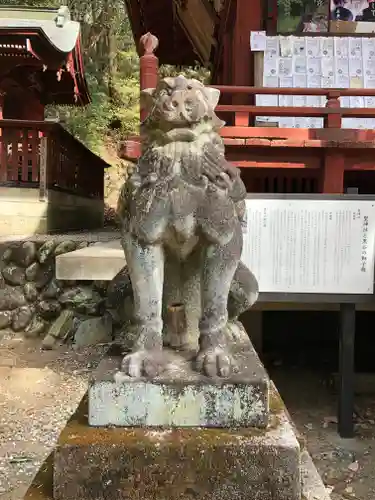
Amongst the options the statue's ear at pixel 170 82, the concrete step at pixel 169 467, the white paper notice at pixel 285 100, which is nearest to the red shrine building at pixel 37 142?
the white paper notice at pixel 285 100

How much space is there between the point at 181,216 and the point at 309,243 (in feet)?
10.3

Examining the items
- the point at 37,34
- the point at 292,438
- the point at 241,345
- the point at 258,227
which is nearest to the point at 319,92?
the point at 258,227

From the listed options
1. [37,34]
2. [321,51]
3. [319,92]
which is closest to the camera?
[319,92]

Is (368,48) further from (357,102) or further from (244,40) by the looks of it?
(244,40)

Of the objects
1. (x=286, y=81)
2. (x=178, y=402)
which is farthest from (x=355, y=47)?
(x=178, y=402)

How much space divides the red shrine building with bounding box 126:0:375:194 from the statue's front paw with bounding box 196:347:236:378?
378 cm

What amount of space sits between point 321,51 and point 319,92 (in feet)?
6.30

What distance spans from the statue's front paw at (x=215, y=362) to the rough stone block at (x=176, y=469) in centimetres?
20

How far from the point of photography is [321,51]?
272 inches

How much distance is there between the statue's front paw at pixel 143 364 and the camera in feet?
5.67

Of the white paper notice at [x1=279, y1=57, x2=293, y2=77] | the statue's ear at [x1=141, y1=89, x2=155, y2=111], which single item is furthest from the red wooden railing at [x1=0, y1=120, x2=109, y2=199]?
the statue's ear at [x1=141, y1=89, x2=155, y2=111]

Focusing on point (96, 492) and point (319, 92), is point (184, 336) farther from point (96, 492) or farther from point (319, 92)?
point (319, 92)

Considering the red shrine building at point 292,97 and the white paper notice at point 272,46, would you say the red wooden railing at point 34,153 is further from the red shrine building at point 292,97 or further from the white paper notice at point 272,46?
the white paper notice at point 272,46

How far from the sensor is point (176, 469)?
1620 millimetres
